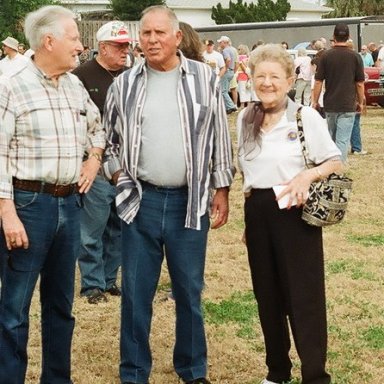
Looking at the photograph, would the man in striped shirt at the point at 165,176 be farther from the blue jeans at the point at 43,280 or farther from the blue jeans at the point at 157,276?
the blue jeans at the point at 43,280

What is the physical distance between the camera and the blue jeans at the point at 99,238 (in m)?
6.96

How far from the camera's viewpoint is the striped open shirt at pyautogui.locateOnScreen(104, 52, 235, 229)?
16.0 feet

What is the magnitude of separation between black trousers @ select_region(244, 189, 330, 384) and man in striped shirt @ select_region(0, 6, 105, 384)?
2.94ft

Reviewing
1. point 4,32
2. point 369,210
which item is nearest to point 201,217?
point 369,210

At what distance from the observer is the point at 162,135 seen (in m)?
4.86

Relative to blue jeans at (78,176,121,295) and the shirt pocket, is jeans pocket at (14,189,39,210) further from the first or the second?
blue jeans at (78,176,121,295)

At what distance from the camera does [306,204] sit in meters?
4.73

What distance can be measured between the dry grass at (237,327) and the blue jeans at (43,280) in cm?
66

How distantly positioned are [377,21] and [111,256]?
100 ft

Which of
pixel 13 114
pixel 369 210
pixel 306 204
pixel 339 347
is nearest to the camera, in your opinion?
pixel 13 114

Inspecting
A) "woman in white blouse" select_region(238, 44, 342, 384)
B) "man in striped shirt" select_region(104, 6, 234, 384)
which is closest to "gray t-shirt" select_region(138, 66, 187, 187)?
"man in striped shirt" select_region(104, 6, 234, 384)

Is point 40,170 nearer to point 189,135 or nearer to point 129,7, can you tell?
point 189,135

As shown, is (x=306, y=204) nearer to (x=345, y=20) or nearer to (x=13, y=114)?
(x=13, y=114)

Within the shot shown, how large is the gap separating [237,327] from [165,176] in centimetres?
191
